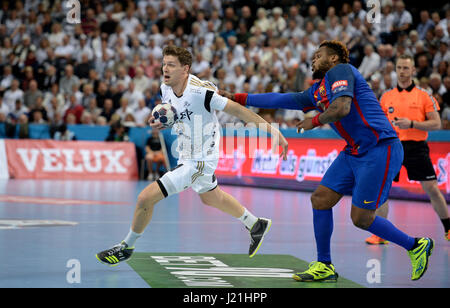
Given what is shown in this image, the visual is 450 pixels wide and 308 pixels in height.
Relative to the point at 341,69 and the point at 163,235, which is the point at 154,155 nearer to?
the point at 163,235

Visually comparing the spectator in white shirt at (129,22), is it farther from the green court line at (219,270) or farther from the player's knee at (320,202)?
the player's knee at (320,202)

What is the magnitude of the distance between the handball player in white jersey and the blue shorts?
62cm

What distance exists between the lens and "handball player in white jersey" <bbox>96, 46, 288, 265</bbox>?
666 centimetres

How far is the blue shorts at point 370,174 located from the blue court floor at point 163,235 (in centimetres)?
80

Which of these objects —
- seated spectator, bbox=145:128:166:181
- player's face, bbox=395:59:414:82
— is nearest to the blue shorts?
player's face, bbox=395:59:414:82

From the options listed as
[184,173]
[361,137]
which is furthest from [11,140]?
[361,137]

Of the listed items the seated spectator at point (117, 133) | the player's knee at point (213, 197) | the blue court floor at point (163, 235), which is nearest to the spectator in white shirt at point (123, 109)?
the seated spectator at point (117, 133)

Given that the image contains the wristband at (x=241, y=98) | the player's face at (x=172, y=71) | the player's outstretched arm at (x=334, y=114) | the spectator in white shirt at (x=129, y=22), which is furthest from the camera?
the spectator in white shirt at (x=129, y=22)

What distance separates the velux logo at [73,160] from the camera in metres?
19.9

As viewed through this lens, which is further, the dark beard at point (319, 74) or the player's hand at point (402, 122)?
the player's hand at point (402, 122)

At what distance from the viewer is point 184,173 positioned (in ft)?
22.6
